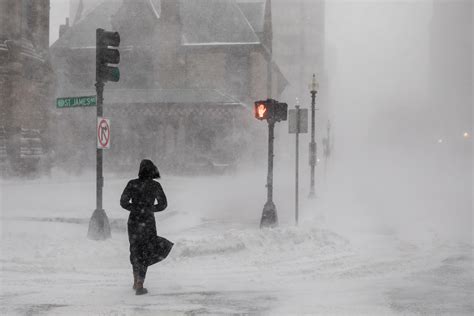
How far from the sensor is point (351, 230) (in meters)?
15.2

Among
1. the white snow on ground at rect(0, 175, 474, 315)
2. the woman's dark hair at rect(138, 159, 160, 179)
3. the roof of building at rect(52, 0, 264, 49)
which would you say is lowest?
the white snow on ground at rect(0, 175, 474, 315)

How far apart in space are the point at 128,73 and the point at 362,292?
42155 millimetres

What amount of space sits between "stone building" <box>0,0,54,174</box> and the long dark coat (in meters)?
21.8

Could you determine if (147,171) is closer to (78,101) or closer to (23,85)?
(78,101)

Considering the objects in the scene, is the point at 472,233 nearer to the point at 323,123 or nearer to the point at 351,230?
the point at 351,230

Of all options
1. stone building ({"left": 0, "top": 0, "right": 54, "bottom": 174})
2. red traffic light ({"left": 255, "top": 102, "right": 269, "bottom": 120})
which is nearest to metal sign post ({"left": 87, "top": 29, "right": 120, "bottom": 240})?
red traffic light ({"left": 255, "top": 102, "right": 269, "bottom": 120})

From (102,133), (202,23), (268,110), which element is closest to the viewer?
(102,133)

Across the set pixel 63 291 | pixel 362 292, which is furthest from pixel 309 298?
pixel 63 291

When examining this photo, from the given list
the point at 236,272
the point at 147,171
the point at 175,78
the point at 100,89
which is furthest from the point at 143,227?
the point at 175,78

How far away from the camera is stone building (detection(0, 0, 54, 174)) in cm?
2861

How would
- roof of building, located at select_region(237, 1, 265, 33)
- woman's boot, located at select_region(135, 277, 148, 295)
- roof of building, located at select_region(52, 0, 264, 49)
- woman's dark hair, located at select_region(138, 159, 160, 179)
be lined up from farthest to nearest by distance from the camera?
roof of building, located at select_region(237, 1, 265, 33) → roof of building, located at select_region(52, 0, 264, 49) → woman's dark hair, located at select_region(138, 159, 160, 179) → woman's boot, located at select_region(135, 277, 148, 295)

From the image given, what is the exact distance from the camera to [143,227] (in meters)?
8.01

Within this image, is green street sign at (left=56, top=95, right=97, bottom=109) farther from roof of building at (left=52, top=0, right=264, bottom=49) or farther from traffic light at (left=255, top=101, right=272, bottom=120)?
A: roof of building at (left=52, top=0, right=264, bottom=49)

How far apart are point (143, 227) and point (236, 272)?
218 cm
